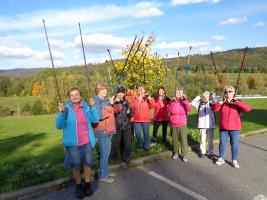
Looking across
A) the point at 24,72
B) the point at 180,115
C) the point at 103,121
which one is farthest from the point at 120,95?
the point at 24,72

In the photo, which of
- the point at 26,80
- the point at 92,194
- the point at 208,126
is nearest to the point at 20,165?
the point at 92,194

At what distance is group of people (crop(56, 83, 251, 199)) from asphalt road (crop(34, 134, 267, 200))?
249 mm

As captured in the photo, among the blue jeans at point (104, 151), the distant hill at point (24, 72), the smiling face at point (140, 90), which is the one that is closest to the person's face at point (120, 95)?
the blue jeans at point (104, 151)

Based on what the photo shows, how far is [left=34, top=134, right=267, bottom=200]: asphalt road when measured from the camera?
487 centimetres

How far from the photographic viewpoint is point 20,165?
641 centimetres

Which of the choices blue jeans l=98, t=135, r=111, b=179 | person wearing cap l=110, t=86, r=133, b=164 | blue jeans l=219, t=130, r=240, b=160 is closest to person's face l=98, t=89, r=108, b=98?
person wearing cap l=110, t=86, r=133, b=164

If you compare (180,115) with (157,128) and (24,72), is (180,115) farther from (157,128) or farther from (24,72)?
(24,72)

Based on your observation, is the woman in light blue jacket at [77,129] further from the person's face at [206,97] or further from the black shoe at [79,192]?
the person's face at [206,97]

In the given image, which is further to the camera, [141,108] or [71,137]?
[141,108]

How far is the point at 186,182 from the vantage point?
544 cm

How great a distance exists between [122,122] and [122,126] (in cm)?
8

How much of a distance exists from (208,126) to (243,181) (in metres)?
1.82

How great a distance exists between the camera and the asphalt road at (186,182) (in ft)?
16.0

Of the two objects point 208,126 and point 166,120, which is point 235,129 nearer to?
point 208,126
